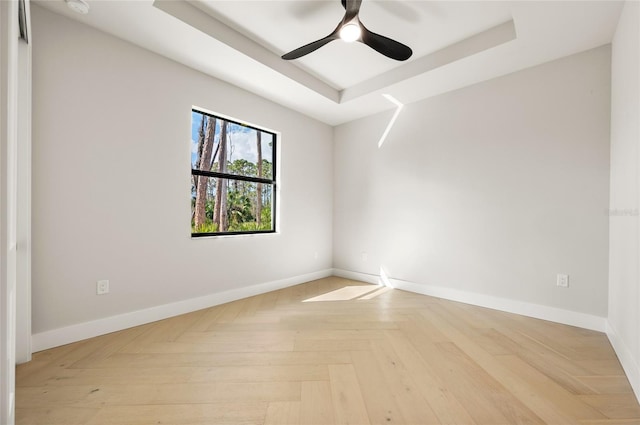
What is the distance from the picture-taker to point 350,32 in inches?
81.8

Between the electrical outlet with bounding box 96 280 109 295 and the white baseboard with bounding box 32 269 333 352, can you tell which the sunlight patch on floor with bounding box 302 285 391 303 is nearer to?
the white baseboard with bounding box 32 269 333 352

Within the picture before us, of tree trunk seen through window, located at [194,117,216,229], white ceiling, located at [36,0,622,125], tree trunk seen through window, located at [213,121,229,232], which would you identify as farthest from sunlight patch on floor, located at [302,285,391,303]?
white ceiling, located at [36,0,622,125]

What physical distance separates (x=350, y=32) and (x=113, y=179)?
2273 mm

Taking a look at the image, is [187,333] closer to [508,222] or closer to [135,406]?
[135,406]

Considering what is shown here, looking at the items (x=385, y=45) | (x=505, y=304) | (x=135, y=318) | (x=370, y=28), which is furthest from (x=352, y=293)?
(x=370, y=28)

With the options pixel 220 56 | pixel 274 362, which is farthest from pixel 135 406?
pixel 220 56

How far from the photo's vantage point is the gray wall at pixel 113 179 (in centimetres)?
198

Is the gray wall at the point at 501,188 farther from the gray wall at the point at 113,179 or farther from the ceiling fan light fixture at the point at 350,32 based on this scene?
the gray wall at the point at 113,179

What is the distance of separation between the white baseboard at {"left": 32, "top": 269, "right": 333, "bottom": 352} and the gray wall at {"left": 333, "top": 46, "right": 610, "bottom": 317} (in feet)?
6.09

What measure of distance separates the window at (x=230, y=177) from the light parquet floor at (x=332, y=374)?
1139 millimetres

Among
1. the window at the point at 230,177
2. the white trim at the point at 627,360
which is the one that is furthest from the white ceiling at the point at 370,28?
the white trim at the point at 627,360

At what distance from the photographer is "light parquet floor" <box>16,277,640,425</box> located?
4.41 feet

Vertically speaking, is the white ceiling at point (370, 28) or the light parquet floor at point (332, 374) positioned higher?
the white ceiling at point (370, 28)

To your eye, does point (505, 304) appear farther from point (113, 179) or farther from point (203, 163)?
point (113, 179)
